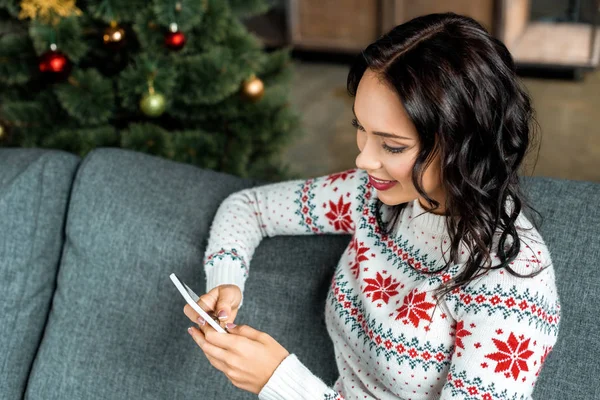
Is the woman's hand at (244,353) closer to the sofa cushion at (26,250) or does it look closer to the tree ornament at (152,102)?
the sofa cushion at (26,250)

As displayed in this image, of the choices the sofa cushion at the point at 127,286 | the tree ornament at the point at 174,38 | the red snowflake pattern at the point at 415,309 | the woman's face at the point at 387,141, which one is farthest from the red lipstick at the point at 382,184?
the tree ornament at the point at 174,38

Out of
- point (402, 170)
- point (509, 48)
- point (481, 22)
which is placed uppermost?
point (402, 170)

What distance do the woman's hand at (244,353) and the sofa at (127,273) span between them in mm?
269

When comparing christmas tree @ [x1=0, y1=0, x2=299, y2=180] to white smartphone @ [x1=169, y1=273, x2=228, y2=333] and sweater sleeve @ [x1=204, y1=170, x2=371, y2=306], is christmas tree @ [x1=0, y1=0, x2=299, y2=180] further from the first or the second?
white smartphone @ [x1=169, y1=273, x2=228, y2=333]

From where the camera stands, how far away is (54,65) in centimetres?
169

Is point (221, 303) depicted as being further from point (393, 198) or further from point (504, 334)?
point (504, 334)

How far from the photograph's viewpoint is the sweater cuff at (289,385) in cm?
95

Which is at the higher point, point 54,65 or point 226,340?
point 54,65

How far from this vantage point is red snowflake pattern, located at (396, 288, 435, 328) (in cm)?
96

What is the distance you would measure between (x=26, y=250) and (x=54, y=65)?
55 cm

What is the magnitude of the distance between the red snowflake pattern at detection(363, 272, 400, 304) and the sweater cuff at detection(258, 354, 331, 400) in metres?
0.17

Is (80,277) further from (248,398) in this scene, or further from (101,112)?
(101,112)

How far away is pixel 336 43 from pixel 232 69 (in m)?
2.50

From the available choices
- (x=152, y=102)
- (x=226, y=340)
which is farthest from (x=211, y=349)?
(x=152, y=102)
